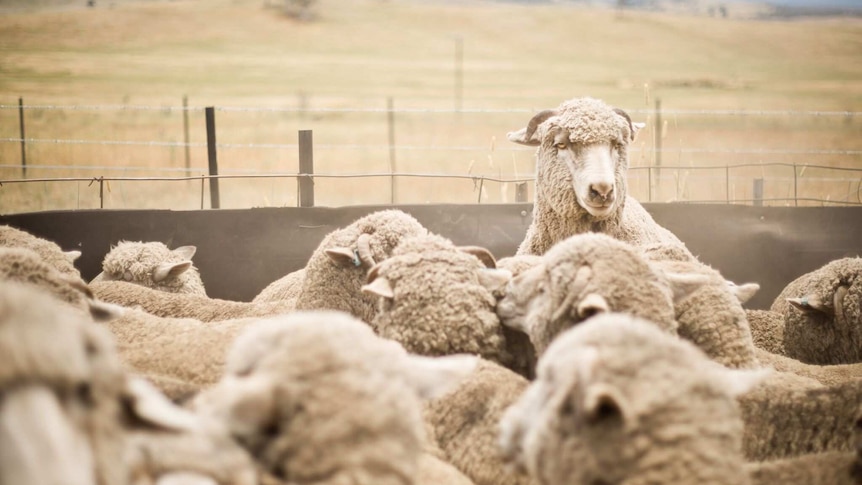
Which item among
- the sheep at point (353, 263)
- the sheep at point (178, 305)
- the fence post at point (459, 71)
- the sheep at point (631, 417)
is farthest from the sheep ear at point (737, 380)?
the fence post at point (459, 71)

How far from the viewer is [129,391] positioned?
6.31 feet

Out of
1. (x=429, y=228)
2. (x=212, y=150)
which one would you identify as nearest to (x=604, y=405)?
(x=429, y=228)

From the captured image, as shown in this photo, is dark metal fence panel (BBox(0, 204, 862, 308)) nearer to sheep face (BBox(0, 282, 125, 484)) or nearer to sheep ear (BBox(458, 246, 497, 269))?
sheep ear (BBox(458, 246, 497, 269))

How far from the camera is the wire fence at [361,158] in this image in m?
9.43

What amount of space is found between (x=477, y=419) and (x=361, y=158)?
2157 centimetres

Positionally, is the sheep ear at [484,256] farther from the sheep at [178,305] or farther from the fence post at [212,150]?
the fence post at [212,150]

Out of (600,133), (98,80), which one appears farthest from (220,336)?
(98,80)

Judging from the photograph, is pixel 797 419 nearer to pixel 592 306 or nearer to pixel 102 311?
pixel 592 306

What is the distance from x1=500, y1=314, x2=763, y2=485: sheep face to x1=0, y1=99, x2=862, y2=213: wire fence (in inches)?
183

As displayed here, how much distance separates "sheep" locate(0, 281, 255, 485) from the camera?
1.63m

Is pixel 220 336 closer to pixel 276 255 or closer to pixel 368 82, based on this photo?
pixel 276 255

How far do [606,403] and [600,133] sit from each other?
3067mm

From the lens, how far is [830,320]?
16.8 ft

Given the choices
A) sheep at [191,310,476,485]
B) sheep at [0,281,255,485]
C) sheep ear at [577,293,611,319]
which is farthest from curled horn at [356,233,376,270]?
sheep at [0,281,255,485]
